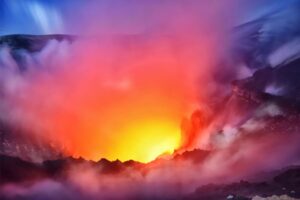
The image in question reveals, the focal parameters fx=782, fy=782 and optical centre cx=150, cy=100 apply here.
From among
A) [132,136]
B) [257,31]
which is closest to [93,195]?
[132,136]

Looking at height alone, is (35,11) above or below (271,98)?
above

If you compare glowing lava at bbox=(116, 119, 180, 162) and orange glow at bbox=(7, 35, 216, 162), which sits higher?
orange glow at bbox=(7, 35, 216, 162)

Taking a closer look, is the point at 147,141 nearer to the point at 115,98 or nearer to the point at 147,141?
the point at 147,141

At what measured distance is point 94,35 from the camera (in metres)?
5.62

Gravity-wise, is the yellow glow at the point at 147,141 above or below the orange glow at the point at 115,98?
below

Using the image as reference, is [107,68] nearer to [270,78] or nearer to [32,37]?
[32,37]

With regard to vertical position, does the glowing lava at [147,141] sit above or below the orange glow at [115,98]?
below

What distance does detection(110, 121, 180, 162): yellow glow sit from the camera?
5.50m

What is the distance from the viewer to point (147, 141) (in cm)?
552

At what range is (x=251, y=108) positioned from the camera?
5.45 meters

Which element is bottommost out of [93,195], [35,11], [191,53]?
[93,195]

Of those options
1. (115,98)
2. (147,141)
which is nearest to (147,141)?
(147,141)

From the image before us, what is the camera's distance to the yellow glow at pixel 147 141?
18.0ft

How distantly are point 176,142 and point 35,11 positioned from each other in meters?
1.38
